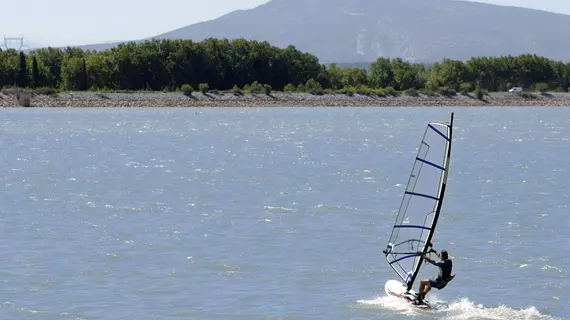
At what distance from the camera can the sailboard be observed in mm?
23578

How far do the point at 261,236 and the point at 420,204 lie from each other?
9.03 m

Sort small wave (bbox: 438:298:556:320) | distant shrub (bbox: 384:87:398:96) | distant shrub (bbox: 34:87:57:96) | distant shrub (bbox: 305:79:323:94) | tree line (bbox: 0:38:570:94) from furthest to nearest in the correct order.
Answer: distant shrub (bbox: 384:87:398:96)
distant shrub (bbox: 305:79:323:94)
tree line (bbox: 0:38:570:94)
distant shrub (bbox: 34:87:57:96)
small wave (bbox: 438:298:556:320)

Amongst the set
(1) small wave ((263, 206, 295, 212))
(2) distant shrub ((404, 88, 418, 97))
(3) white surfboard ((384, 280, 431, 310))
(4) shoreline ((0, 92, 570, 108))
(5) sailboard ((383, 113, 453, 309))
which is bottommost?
(4) shoreline ((0, 92, 570, 108))

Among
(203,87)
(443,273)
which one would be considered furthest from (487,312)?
(203,87)

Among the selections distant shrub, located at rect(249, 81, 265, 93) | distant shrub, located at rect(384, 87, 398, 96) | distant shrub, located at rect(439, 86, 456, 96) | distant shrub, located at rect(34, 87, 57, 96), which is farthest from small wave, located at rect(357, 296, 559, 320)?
distant shrub, located at rect(439, 86, 456, 96)

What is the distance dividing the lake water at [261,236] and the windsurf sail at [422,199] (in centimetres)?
106

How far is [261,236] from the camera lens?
32.3 meters

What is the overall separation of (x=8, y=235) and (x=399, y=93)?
16641 centimetres

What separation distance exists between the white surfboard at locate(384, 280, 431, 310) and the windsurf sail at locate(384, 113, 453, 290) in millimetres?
139

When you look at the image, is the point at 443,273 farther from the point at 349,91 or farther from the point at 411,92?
the point at 411,92

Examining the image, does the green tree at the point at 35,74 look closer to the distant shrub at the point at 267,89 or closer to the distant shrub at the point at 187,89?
the distant shrub at the point at 187,89

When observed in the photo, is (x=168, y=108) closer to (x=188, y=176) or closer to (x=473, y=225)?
(x=188, y=176)

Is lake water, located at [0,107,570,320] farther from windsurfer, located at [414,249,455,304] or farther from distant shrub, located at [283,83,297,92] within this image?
distant shrub, located at [283,83,297,92]

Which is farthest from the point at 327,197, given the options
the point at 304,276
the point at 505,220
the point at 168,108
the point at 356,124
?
the point at 168,108
